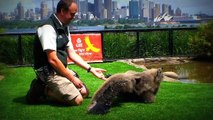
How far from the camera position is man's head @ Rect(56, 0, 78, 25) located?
286cm

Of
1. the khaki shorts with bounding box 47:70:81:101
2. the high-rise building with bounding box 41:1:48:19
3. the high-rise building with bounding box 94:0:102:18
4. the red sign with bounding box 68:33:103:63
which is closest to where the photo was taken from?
the high-rise building with bounding box 41:1:48:19

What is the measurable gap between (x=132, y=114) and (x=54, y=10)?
1105mm

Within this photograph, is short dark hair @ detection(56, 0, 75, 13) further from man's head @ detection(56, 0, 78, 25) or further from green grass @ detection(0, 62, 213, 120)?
green grass @ detection(0, 62, 213, 120)

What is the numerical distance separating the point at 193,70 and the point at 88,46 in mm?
2063

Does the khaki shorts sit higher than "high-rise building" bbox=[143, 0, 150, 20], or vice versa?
"high-rise building" bbox=[143, 0, 150, 20]

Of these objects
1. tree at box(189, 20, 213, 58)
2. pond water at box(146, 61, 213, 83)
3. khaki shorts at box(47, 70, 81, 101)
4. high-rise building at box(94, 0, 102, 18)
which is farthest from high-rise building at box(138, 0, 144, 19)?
tree at box(189, 20, 213, 58)

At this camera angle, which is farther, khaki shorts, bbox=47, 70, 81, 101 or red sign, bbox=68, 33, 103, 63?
red sign, bbox=68, 33, 103, 63

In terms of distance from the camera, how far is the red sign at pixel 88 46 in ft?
23.8

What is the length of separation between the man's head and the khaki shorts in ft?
1.64

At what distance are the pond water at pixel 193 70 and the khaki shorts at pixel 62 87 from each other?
2.64 m

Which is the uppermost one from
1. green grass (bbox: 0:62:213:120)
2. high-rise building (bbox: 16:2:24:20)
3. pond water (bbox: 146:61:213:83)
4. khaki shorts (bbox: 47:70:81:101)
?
high-rise building (bbox: 16:2:24:20)

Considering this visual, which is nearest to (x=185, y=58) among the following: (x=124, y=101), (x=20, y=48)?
(x=20, y=48)

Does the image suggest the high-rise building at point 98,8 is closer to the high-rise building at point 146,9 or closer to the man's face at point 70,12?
the man's face at point 70,12

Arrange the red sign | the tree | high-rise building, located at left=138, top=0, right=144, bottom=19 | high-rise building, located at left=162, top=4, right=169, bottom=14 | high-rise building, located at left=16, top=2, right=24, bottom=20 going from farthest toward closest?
the red sign → the tree → high-rise building, located at left=138, top=0, right=144, bottom=19 → high-rise building, located at left=162, top=4, right=169, bottom=14 → high-rise building, located at left=16, top=2, right=24, bottom=20
